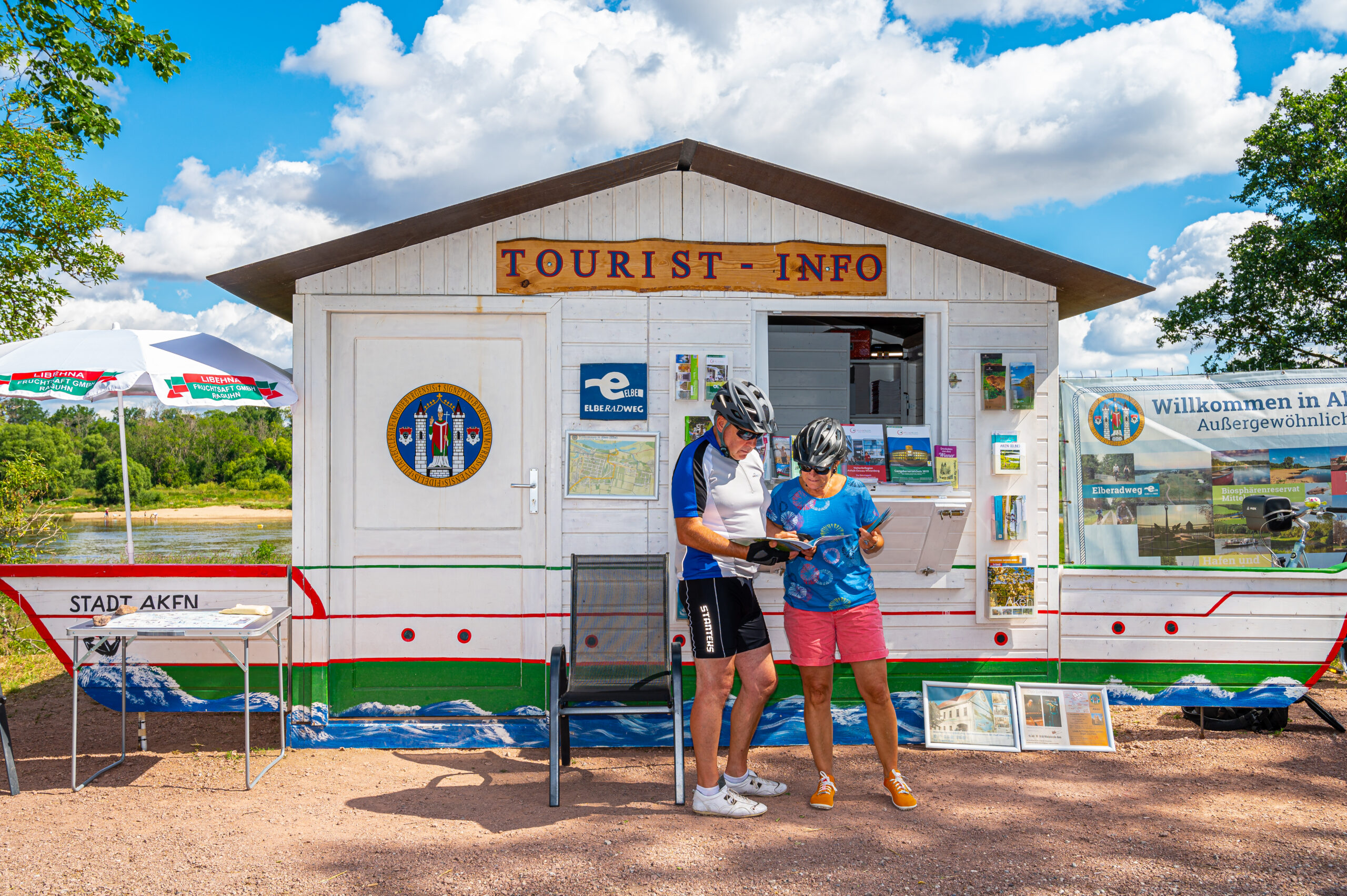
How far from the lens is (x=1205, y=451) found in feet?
16.2

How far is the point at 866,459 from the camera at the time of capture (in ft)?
14.1

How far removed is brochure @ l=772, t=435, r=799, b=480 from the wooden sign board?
823 mm

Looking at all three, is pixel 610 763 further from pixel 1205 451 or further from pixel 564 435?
pixel 1205 451

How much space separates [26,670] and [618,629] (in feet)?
16.6

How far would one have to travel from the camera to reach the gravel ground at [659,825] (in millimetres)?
2822

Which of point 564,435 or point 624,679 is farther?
point 564,435

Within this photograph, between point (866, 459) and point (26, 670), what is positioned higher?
point (866, 459)

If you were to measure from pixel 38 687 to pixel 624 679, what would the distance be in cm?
447

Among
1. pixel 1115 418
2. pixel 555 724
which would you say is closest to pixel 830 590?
pixel 555 724

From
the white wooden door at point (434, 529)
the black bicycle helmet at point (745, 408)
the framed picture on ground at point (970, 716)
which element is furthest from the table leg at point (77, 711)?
the framed picture on ground at point (970, 716)

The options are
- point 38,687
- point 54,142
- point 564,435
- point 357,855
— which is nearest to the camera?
point 357,855

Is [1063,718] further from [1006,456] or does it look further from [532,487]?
[532,487]

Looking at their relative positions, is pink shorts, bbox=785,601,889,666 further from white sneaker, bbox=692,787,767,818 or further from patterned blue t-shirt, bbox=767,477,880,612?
white sneaker, bbox=692,787,767,818

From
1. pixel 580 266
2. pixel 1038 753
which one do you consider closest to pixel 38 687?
pixel 580 266
